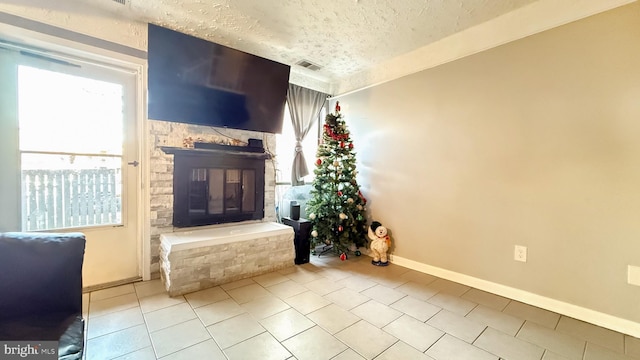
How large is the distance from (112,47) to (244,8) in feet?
3.93

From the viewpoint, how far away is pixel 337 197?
3.16 metres

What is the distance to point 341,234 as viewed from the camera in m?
3.14

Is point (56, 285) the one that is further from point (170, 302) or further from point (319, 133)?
point (319, 133)

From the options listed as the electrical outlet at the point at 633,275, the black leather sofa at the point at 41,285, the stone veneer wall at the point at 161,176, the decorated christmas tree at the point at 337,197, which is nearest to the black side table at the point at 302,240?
the decorated christmas tree at the point at 337,197

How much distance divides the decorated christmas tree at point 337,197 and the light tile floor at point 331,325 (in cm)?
78

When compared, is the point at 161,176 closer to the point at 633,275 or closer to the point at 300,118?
the point at 300,118

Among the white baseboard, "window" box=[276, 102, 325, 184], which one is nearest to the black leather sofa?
"window" box=[276, 102, 325, 184]

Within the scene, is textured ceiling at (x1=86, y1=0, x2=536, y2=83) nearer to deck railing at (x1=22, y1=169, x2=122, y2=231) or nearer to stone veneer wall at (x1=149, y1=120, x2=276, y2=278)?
stone veneer wall at (x1=149, y1=120, x2=276, y2=278)

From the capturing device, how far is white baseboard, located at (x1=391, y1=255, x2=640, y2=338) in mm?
1737

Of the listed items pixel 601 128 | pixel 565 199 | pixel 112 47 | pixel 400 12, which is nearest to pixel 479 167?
pixel 565 199

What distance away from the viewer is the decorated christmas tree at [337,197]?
3.14 metres

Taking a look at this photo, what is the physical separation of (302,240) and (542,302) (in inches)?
86.6

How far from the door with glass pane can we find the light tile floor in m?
0.45

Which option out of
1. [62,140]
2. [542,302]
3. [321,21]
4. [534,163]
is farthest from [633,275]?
[62,140]
